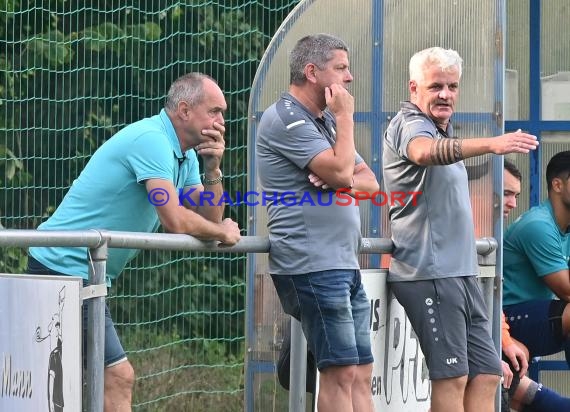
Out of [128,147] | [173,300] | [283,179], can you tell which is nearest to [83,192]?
[128,147]

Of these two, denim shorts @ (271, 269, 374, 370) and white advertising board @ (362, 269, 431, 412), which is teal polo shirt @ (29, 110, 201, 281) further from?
white advertising board @ (362, 269, 431, 412)

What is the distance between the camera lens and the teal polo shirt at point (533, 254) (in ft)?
24.5

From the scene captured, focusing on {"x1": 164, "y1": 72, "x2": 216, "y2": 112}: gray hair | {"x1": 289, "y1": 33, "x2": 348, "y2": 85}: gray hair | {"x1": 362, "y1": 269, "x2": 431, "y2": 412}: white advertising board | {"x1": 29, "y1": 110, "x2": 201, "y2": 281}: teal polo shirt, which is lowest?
{"x1": 362, "y1": 269, "x2": 431, "y2": 412}: white advertising board

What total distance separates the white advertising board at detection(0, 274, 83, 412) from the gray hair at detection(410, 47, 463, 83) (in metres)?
2.33

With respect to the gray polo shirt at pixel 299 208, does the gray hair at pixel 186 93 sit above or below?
above

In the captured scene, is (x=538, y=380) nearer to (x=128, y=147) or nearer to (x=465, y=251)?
(x=465, y=251)

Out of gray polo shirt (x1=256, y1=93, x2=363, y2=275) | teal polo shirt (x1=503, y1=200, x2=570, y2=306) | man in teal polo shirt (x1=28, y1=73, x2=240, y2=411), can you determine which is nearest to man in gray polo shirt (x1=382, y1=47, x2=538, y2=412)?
gray polo shirt (x1=256, y1=93, x2=363, y2=275)

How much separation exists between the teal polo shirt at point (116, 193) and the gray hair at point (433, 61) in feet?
4.41

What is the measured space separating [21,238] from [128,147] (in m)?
1.02

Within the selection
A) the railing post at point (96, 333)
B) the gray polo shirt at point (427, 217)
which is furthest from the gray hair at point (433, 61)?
the railing post at point (96, 333)

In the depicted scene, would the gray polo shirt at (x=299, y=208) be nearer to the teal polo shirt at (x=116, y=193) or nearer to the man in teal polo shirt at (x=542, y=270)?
the teal polo shirt at (x=116, y=193)

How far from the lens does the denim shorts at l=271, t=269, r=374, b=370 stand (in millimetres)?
5359

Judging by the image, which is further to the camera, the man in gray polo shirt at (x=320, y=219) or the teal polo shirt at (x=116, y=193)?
the man in gray polo shirt at (x=320, y=219)

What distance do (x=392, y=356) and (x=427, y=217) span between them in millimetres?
743
